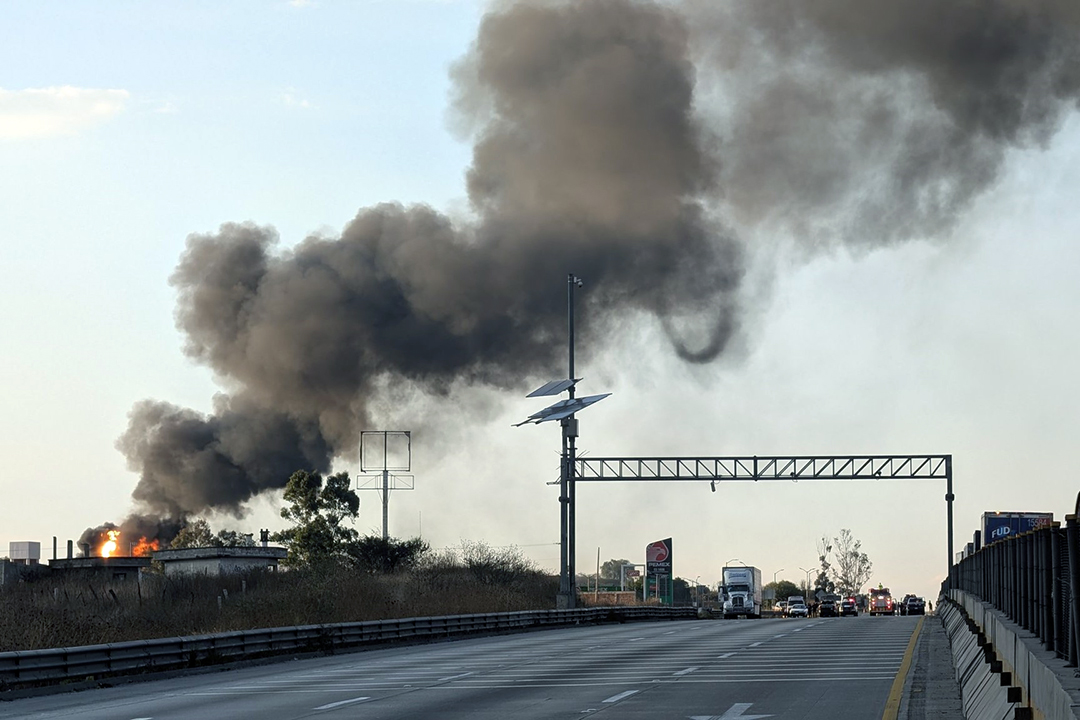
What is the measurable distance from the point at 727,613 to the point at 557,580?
35.2 feet

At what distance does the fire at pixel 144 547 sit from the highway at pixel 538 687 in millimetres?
54171

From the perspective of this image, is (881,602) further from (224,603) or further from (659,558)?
(224,603)

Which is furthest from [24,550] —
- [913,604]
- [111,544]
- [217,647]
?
[217,647]

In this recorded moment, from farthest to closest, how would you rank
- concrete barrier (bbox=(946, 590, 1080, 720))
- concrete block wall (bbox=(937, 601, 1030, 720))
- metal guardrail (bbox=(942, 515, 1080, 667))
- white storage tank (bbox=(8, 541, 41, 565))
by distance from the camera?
white storage tank (bbox=(8, 541, 41, 565)), concrete block wall (bbox=(937, 601, 1030, 720)), metal guardrail (bbox=(942, 515, 1080, 667)), concrete barrier (bbox=(946, 590, 1080, 720))

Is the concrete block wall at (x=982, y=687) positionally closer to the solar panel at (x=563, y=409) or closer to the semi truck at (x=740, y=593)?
the solar panel at (x=563, y=409)

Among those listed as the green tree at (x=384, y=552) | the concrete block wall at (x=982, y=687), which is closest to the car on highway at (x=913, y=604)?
the green tree at (x=384, y=552)

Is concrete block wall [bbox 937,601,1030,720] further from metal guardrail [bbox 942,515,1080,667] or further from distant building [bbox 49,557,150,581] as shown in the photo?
distant building [bbox 49,557,150,581]

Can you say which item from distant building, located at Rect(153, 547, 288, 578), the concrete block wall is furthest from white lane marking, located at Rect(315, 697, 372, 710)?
distant building, located at Rect(153, 547, 288, 578)

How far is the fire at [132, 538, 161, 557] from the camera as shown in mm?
83375

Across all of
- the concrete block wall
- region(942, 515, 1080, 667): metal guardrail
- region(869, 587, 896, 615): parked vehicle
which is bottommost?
region(869, 587, 896, 615): parked vehicle

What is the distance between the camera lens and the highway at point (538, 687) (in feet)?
55.9

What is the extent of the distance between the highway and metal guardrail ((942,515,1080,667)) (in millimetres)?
2610

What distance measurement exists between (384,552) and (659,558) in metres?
21.8

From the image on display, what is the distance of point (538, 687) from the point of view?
2083 centimetres
